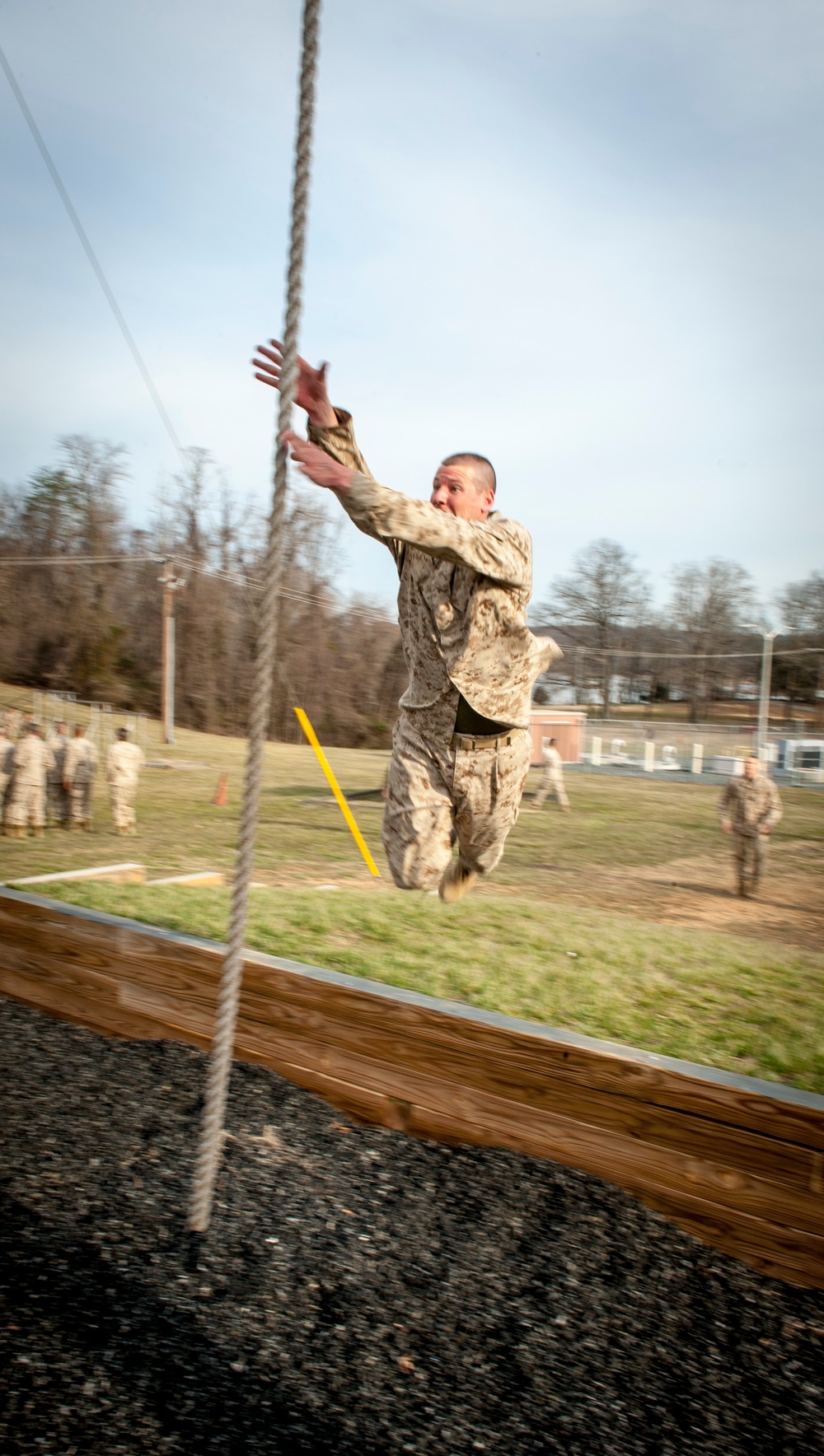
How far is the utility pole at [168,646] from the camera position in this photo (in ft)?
10.9

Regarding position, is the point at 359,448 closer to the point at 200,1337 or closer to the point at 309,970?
the point at 309,970

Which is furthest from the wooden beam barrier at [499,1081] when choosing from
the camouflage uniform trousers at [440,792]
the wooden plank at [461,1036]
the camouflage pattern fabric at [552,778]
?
the camouflage pattern fabric at [552,778]

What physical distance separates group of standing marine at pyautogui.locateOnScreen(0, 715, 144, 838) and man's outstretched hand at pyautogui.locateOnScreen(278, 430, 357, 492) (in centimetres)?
244

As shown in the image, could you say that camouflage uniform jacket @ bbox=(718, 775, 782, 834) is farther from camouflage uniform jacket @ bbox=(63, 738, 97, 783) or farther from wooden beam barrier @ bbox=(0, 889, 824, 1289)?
camouflage uniform jacket @ bbox=(63, 738, 97, 783)

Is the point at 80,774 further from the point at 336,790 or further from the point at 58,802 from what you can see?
the point at 336,790

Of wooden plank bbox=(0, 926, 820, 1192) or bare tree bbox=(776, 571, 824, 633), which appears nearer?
wooden plank bbox=(0, 926, 820, 1192)

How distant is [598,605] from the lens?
2.79 meters

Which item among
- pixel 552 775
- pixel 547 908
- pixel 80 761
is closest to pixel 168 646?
pixel 80 761

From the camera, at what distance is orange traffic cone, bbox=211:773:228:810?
11.3 feet

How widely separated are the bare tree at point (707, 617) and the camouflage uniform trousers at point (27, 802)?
2.53 metres

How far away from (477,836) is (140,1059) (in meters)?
1.03

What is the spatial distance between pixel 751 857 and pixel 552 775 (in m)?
0.73

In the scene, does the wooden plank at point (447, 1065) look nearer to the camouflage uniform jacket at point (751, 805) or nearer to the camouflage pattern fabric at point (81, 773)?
the camouflage pattern fabric at point (81, 773)

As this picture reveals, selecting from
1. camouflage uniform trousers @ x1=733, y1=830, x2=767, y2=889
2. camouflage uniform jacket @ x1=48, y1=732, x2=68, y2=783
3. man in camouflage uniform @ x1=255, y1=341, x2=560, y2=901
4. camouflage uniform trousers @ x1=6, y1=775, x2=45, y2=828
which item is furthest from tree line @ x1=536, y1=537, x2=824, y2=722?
camouflage uniform trousers @ x1=6, y1=775, x2=45, y2=828
